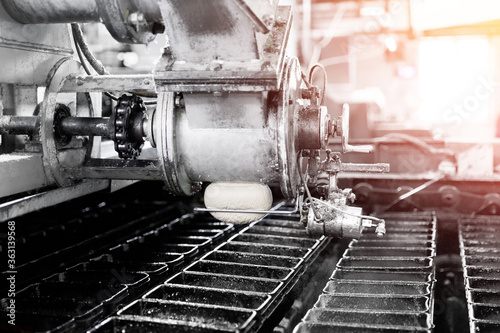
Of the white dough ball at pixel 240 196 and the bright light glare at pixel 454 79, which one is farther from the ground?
the bright light glare at pixel 454 79

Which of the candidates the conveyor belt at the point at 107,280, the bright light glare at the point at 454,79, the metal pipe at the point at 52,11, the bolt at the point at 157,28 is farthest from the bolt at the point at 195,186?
the bright light glare at the point at 454,79

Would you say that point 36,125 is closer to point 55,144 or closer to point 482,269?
point 55,144

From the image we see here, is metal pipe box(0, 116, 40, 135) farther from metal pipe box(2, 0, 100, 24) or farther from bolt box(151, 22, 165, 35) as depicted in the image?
bolt box(151, 22, 165, 35)

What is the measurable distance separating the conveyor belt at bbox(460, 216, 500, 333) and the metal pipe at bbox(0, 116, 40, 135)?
5.71 feet

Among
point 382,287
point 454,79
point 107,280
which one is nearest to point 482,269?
point 382,287

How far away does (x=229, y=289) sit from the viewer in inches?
78.8

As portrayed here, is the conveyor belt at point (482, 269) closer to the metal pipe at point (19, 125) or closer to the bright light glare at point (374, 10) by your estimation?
the metal pipe at point (19, 125)

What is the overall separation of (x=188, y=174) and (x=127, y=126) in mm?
278

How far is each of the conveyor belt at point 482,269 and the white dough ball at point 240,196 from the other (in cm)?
83

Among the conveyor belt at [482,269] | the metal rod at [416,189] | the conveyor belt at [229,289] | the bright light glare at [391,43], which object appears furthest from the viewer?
the bright light glare at [391,43]

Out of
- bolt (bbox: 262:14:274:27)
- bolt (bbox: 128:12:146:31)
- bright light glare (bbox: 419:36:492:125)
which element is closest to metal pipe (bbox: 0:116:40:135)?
bolt (bbox: 128:12:146:31)

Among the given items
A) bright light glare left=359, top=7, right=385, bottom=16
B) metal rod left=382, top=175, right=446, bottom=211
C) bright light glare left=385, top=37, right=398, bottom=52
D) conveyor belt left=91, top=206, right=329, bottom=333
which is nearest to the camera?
conveyor belt left=91, top=206, right=329, bottom=333

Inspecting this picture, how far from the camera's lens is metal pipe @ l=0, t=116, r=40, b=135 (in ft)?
6.40

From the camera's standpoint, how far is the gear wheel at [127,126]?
181 cm
